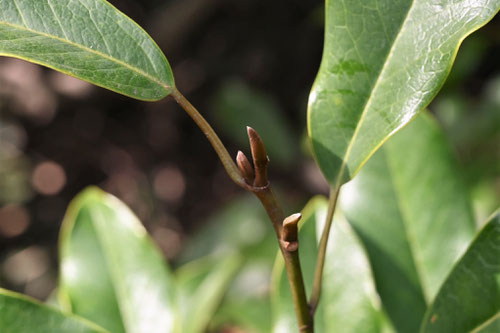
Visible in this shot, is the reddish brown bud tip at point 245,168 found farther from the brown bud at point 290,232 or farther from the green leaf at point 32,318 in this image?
the green leaf at point 32,318

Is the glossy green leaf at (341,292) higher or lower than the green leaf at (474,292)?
lower

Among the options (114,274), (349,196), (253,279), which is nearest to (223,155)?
(349,196)

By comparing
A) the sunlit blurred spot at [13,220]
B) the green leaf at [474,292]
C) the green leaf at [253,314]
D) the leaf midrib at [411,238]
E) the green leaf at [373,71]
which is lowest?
the sunlit blurred spot at [13,220]

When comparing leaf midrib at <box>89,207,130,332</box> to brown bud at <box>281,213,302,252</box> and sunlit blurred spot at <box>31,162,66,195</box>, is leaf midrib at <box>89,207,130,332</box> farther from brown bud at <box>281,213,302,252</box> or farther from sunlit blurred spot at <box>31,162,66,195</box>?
sunlit blurred spot at <box>31,162,66,195</box>

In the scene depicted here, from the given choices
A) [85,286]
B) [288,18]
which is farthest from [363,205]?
[288,18]

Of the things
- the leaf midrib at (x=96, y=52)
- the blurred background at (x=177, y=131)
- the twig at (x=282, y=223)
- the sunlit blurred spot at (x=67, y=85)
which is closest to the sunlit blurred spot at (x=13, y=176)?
the blurred background at (x=177, y=131)

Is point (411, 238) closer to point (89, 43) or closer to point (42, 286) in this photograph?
point (89, 43)

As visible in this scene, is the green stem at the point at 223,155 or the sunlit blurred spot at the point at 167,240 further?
the sunlit blurred spot at the point at 167,240
